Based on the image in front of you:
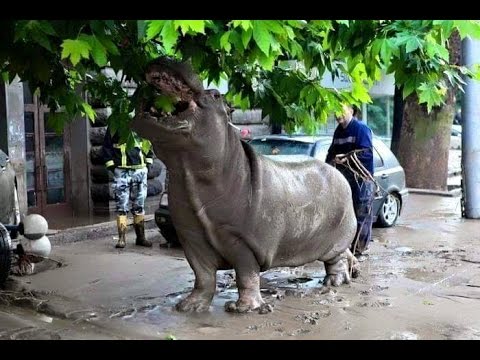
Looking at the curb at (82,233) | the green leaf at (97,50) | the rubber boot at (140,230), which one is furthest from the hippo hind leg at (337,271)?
the curb at (82,233)

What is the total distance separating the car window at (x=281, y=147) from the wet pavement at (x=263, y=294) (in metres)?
1.66

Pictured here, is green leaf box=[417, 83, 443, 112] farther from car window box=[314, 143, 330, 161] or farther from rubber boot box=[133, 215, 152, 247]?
rubber boot box=[133, 215, 152, 247]

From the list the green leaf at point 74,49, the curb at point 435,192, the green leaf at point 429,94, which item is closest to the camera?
the green leaf at point 74,49

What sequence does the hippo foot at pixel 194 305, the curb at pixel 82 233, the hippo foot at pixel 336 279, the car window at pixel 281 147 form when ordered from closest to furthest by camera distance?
the hippo foot at pixel 194 305 → the hippo foot at pixel 336 279 → the curb at pixel 82 233 → the car window at pixel 281 147

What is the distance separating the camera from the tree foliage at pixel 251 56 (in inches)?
178

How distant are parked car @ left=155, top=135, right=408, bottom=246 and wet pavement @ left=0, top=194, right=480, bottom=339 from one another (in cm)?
46

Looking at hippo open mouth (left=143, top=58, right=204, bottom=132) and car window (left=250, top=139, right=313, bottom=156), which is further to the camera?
car window (left=250, top=139, right=313, bottom=156)

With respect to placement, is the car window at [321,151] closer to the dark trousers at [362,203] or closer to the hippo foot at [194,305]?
the dark trousers at [362,203]

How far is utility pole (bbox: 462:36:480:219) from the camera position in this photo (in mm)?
12078

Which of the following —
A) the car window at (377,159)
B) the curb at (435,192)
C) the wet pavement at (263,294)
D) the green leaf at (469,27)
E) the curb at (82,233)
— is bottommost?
the wet pavement at (263,294)

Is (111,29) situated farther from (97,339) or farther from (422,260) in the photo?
(422,260)

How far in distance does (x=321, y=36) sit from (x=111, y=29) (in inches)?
72.2

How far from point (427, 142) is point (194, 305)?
32.9 ft

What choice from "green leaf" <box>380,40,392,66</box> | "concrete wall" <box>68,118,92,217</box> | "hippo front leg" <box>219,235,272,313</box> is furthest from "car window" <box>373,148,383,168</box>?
"green leaf" <box>380,40,392,66</box>
